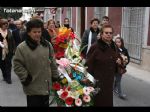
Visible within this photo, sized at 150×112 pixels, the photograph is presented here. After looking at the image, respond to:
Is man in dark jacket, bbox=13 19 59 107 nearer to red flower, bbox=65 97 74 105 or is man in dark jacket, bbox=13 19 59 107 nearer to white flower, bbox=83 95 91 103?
red flower, bbox=65 97 74 105

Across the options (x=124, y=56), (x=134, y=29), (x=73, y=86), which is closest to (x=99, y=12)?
(x=134, y=29)

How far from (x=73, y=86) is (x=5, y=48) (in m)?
4.47

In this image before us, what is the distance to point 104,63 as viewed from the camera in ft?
16.5

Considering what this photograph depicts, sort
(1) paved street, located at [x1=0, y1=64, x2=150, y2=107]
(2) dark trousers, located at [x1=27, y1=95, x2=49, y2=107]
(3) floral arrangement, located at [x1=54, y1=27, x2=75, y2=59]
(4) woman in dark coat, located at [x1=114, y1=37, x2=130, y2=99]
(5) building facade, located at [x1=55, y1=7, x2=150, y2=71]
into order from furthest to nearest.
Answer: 1. (5) building facade, located at [x1=55, y1=7, x2=150, y2=71]
2. (4) woman in dark coat, located at [x1=114, y1=37, x2=130, y2=99]
3. (1) paved street, located at [x1=0, y1=64, x2=150, y2=107]
4. (3) floral arrangement, located at [x1=54, y1=27, x2=75, y2=59]
5. (2) dark trousers, located at [x1=27, y1=95, x2=49, y2=107]

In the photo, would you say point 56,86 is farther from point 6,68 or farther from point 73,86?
point 6,68

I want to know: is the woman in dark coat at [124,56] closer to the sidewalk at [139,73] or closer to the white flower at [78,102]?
the sidewalk at [139,73]

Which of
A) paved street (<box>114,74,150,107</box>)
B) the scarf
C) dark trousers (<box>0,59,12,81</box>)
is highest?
the scarf

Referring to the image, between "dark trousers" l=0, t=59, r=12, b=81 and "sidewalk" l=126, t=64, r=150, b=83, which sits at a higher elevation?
"dark trousers" l=0, t=59, r=12, b=81

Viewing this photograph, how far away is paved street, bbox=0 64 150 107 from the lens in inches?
280

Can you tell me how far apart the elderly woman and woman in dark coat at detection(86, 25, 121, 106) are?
4.27 meters

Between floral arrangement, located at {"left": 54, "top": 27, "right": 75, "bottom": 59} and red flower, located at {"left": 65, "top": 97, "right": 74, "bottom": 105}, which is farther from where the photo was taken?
floral arrangement, located at {"left": 54, "top": 27, "right": 75, "bottom": 59}

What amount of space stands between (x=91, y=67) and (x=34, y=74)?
41.1 inches

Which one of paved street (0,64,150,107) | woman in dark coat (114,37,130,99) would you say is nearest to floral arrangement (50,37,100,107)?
paved street (0,64,150,107)

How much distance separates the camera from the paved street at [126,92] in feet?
23.3
